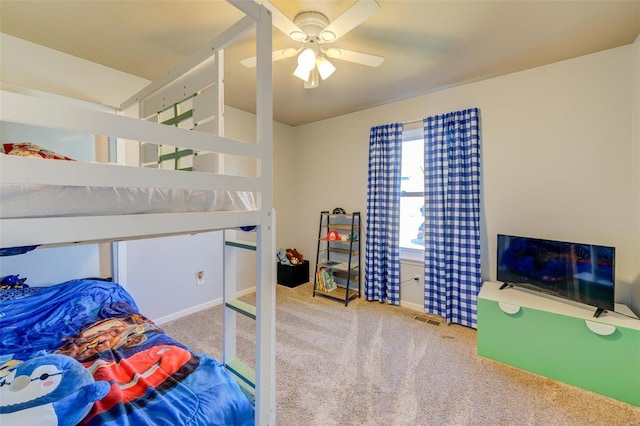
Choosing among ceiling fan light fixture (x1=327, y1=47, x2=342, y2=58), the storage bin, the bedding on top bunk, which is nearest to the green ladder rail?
the bedding on top bunk

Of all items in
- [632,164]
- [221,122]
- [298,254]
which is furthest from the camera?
[298,254]

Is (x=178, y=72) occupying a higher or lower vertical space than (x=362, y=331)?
higher

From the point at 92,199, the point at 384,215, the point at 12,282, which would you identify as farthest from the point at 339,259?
the point at 92,199

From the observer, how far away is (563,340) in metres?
1.87

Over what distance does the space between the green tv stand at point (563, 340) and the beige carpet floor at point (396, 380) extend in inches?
3.1

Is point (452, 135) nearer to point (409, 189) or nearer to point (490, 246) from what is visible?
point (409, 189)

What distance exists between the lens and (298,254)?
4004 mm

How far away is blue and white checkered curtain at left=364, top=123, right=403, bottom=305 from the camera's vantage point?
3139 mm

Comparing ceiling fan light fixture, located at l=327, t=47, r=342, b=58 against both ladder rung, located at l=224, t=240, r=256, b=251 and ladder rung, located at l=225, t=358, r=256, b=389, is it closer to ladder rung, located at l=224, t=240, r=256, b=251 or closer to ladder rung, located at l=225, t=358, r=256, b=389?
ladder rung, located at l=224, t=240, r=256, b=251

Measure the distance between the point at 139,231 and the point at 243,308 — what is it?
61cm

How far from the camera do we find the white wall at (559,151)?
81.8 inches

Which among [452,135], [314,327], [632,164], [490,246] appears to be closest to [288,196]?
[314,327]

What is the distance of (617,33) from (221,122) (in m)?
2.70

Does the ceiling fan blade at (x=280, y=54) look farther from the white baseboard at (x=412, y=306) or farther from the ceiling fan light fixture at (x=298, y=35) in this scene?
the white baseboard at (x=412, y=306)
